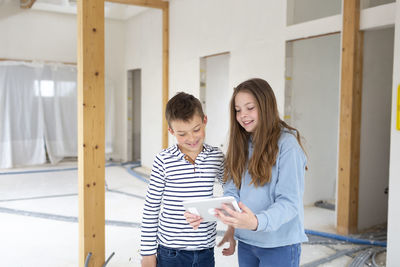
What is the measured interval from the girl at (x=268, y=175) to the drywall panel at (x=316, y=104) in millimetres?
3228

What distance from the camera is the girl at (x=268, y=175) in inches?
54.0

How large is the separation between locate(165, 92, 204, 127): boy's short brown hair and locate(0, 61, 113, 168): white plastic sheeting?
7.09 metres

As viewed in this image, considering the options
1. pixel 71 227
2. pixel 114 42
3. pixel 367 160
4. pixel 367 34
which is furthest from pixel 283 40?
pixel 114 42

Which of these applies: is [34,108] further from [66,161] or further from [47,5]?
[47,5]

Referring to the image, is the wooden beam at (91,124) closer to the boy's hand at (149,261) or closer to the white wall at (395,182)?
the boy's hand at (149,261)

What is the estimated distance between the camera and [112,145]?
29.4 feet

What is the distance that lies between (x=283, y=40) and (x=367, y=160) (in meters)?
1.67

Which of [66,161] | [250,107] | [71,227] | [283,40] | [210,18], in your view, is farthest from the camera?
[66,161]

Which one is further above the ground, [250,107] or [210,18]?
[210,18]

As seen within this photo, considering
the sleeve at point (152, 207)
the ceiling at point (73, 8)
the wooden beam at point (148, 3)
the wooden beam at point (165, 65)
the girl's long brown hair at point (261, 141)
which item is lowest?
the sleeve at point (152, 207)

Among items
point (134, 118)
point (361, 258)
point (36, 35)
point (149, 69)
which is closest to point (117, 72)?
point (134, 118)

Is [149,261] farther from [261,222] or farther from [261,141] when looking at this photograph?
[261,141]

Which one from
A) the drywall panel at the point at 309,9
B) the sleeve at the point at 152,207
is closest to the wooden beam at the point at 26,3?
the drywall panel at the point at 309,9

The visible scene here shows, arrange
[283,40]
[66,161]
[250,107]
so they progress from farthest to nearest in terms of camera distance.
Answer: [66,161] < [283,40] < [250,107]
